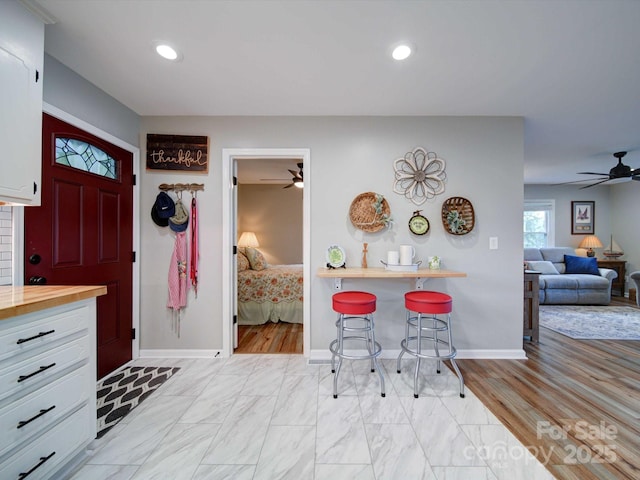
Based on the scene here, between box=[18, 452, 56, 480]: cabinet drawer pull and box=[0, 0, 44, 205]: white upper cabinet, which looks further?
box=[0, 0, 44, 205]: white upper cabinet

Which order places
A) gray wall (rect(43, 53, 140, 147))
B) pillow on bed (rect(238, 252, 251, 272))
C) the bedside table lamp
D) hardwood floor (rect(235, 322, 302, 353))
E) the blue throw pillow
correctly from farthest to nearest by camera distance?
the bedside table lamp < the blue throw pillow < pillow on bed (rect(238, 252, 251, 272)) < hardwood floor (rect(235, 322, 302, 353)) < gray wall (rect(43, 53, 140, 147))

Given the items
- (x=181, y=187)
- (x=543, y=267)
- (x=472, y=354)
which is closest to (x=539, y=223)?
(x=543, y=267)

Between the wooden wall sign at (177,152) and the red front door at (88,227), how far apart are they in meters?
0.22

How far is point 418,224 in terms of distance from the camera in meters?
2.65

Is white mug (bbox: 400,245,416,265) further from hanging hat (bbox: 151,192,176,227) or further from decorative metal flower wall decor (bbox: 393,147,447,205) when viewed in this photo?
hanging hat (bbox: 151,192,176,227)

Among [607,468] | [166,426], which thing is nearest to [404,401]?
[607,468]

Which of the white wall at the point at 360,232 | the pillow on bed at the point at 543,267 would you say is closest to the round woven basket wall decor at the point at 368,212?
the white wall at the point at 360,232

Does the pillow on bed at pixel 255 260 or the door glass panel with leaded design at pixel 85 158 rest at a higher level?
the door glass panel with leaded design at pixel 85 158

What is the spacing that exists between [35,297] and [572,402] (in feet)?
11.4

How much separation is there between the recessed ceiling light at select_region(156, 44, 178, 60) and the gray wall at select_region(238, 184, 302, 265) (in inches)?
162

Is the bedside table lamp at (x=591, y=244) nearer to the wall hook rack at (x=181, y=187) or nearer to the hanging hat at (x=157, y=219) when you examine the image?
the wall hook rack at (x=181, y=187)

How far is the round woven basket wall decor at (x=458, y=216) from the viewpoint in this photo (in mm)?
2619

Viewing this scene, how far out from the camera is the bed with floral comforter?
3.53m

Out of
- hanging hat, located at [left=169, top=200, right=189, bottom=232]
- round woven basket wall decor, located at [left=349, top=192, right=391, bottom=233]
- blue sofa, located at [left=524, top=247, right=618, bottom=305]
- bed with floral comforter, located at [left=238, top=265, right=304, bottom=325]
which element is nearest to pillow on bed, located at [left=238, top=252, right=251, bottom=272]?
bed with floral comforter, located at [left=238, top=265, right=304, bottom=325]
